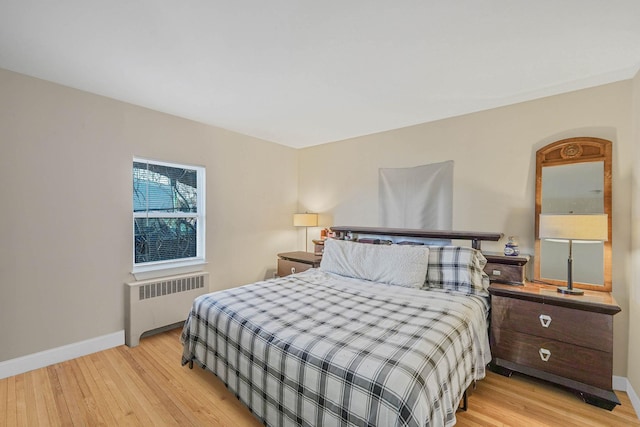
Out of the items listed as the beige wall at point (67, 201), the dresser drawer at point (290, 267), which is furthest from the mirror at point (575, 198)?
the beige wall at point (67, 201)

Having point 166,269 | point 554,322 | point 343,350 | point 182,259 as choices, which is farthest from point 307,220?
point 554,322

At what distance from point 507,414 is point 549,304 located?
83 centimetres

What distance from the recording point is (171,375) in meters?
2.21

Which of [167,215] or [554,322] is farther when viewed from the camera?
[167,215]

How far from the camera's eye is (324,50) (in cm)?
182

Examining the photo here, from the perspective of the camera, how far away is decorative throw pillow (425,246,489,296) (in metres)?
2.33

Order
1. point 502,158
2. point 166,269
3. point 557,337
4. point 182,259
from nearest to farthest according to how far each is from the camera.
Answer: point 557,337
point 502,158
point 166,269
point 182,259

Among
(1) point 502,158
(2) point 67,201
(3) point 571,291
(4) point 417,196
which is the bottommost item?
(3) point 571,291

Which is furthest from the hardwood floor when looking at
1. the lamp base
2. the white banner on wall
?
→ the white banner on wall

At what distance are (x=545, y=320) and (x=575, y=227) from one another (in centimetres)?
73

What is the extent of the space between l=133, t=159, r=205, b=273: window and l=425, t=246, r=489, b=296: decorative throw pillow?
2.66 m

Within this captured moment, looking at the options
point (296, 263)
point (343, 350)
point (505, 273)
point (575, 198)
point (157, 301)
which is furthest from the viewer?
point (296, 263)

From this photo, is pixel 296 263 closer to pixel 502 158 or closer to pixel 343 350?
pixel 343 350

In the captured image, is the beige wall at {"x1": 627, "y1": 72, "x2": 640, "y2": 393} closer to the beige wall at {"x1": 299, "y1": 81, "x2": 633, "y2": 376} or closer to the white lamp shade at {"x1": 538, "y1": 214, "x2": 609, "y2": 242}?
the beige wall at {"x1": 299, "y1": 81, "x2": 633, "y2": 376}
